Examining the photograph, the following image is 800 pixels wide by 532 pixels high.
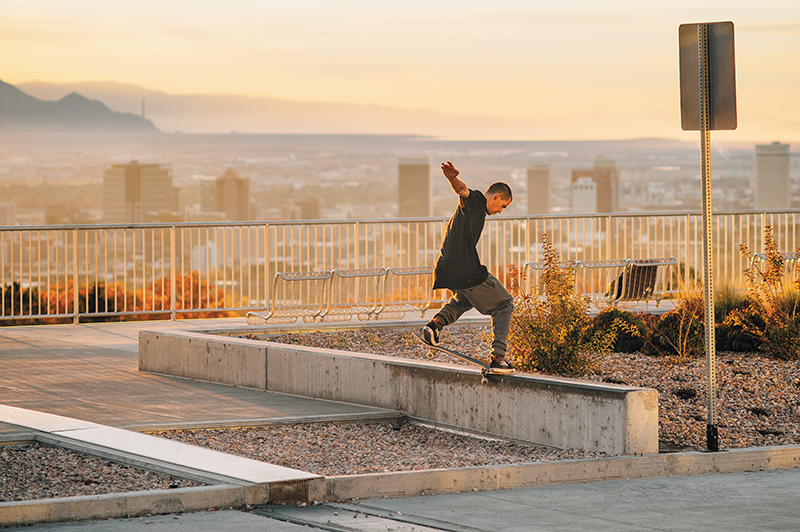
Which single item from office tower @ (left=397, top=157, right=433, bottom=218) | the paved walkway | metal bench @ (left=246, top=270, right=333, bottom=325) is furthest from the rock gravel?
office tower @ (left=397, top=157, right=433, bottom=218)

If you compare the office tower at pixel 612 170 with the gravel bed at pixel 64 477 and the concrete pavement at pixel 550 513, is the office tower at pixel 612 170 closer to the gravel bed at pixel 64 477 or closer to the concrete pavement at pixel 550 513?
the concrete pavement at pixel 550 513

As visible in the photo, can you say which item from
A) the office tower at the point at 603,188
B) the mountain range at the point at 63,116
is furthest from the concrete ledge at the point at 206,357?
the mountain range at the point at 63,116

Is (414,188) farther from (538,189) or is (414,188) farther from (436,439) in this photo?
(436,439)

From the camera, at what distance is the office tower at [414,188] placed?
30.8 m

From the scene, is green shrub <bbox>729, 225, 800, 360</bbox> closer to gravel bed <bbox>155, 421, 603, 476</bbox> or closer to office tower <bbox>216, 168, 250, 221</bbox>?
gravel bed <bbox>155, 421, 603, 476</bbox>

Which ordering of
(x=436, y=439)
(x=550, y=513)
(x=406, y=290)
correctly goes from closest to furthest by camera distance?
(x=550, y=513), (x=436, y=439), (x=406, y=290)

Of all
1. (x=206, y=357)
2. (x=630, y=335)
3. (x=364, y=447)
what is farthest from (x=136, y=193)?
(x=364, y=447)

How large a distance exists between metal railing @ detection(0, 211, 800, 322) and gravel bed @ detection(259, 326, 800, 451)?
505cm

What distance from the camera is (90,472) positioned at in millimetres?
Result: 7312

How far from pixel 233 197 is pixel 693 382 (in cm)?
2280

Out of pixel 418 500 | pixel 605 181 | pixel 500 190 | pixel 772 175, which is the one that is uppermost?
pixel 605 181

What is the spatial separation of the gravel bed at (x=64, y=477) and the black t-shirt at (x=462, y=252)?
316 centimetres

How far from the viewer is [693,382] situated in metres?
10.3

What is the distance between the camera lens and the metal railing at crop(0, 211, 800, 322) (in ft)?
57.1
